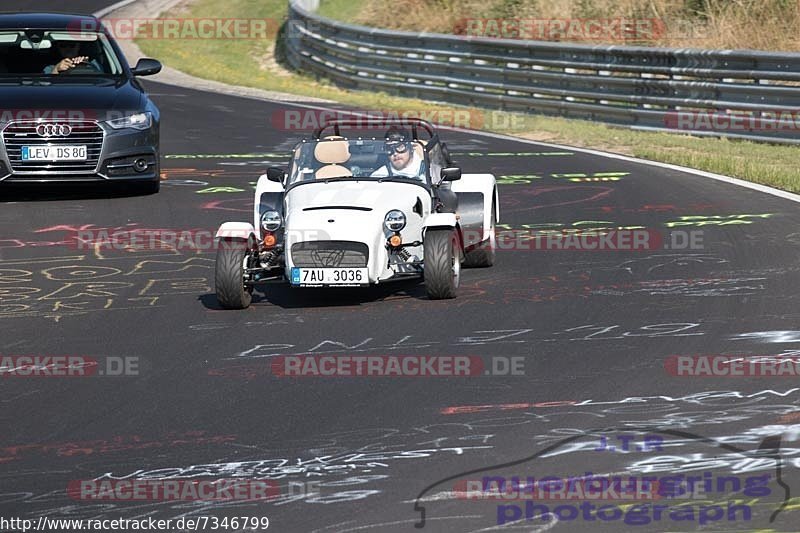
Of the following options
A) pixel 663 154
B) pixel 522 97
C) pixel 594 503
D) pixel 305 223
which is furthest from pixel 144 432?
pixel 522 97

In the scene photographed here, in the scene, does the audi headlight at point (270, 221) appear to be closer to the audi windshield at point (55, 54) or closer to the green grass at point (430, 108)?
the audi windshield at point (55, 54)

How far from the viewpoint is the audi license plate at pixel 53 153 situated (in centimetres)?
1552

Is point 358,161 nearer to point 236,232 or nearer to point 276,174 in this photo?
point 276,174

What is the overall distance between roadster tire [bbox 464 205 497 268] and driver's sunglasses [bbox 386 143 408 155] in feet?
3.21

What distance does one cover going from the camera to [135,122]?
628 inches

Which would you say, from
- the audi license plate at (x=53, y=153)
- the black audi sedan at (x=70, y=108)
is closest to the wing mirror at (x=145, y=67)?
the black audi sedan at (x=70, y=108)

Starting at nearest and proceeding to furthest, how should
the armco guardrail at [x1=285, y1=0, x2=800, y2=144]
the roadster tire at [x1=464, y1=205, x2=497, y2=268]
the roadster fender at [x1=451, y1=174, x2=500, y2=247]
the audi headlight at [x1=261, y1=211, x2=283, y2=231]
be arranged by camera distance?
the audi headlight at [x1=261, y1=211, x2=283, y2=231]
the roadster fender at [x1=451, y1=174, x2=500, y2=247]
the roadster tire at [x1=464, y1=205, x2=497, y2=268]
the armco guardrail at [x1=285, y1=0, x2=800, y2=144]

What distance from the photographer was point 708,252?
12734 millimetres

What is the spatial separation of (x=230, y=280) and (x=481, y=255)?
2435mm

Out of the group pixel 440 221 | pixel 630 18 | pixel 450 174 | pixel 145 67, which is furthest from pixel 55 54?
pixel 630 18

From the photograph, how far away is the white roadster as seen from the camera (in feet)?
34.8

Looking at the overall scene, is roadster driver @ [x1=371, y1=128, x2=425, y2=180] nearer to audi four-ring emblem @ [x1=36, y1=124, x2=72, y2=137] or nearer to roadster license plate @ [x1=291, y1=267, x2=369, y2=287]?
roadster license plate @ [x1=291, y1=267, x2=369, y2=287]

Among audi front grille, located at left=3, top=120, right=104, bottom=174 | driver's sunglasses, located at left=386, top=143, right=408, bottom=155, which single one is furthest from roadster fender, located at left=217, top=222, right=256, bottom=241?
audi front grille, located at left=3, top=120, right=104, bottom=174

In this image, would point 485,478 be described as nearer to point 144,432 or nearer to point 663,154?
point 144,432
